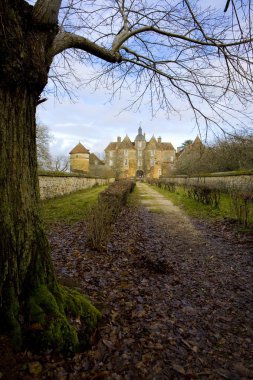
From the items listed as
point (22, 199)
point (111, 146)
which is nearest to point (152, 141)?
point (111, 146)

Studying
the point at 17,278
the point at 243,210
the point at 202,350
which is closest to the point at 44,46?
the point at 17,278

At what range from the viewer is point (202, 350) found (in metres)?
2.71

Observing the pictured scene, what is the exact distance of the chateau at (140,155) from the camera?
2670 inches

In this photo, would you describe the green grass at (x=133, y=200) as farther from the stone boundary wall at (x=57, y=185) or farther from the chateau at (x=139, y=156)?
the chateau at (x=139, y=156)

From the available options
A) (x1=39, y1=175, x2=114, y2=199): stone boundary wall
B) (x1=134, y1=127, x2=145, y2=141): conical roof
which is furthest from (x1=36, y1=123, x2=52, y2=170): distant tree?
(x1=134, y1=127, x2=145, y2=141): conical roof

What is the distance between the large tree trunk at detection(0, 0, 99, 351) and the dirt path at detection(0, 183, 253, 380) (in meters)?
0.29

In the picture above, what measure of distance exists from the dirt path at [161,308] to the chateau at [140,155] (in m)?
60.5

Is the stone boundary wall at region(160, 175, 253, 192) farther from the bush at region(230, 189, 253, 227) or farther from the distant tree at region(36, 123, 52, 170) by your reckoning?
the distant tree at region(36, 123, 52, 170)

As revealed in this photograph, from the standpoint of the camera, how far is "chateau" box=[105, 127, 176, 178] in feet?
222

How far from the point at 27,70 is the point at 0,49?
27 centimetres

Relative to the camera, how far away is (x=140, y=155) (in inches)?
2771

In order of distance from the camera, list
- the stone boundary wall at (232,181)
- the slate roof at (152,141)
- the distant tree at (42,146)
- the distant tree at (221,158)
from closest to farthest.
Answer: the distant tree at (221,158), the stone boundary wall at (232,181), the distant tree at (42,146), the slate roof at (152,141)

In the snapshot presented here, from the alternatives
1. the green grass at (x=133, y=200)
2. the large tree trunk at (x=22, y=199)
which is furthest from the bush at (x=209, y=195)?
the large tree trunk at (x=22, y=199)

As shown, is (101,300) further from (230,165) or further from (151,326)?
(230,165)
